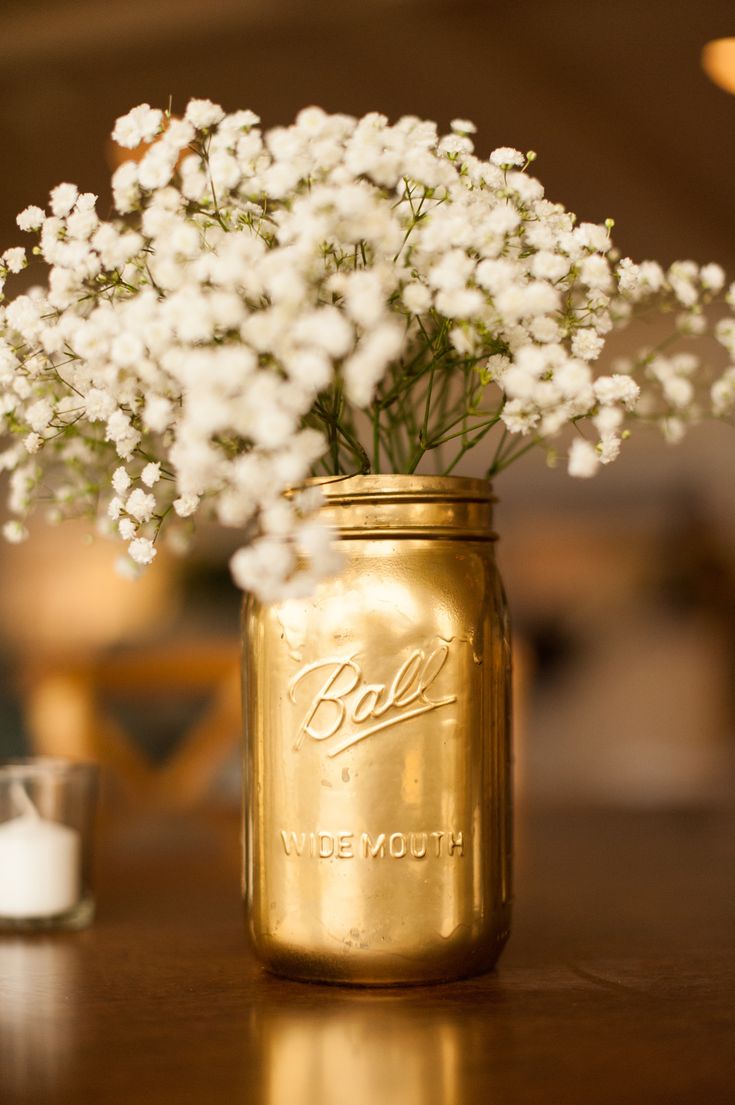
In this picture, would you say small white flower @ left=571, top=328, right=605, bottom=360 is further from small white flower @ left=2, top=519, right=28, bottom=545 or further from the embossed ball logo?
small white flower @ left=2, top=519, right=28, bottom=545

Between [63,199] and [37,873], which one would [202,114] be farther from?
[37,873]

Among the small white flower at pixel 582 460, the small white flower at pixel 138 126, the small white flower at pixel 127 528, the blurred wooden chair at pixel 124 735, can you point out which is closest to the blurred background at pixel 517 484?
the blurred wooden chair at pixel 124 735

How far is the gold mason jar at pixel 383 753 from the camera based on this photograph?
689 mm

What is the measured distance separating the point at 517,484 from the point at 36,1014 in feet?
22.7

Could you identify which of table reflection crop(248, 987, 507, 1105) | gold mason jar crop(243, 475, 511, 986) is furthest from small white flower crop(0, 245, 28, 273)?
table reflection crop(248, 987, 507, 1105)

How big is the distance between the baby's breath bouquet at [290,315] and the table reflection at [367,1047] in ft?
0.75

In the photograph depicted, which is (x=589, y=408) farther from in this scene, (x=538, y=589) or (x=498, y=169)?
(x=538, y=589)

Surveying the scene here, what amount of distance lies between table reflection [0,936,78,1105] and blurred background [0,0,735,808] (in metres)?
0.29

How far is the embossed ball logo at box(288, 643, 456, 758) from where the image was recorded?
0.69 metres

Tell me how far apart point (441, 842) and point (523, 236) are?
363 mm

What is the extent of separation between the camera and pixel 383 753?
0.69 m

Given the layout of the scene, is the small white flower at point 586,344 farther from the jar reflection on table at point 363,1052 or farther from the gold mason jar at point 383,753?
the jar reflection on table at point 363,1052

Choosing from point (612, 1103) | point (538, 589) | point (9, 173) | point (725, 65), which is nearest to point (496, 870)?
point (612, 1103)

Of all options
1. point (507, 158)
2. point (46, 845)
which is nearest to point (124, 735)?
point (46, 845)
